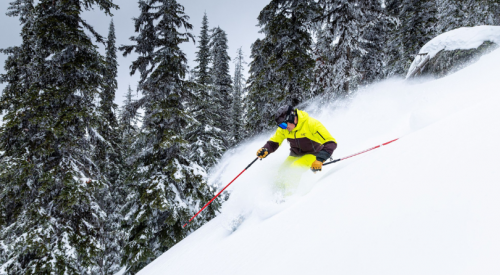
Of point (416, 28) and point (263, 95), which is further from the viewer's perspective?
point (416, 28)

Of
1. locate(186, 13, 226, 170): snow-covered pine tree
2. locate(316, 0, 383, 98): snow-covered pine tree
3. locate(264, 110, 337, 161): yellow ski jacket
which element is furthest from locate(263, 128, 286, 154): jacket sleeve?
locate(186, 13, 226, 170): snow-covered pine tree

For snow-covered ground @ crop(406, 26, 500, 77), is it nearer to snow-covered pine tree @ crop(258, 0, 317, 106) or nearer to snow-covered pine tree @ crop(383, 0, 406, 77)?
snow-covered pine tree @ crop(258, 0, 317, 106)

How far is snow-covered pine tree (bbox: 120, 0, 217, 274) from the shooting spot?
9.63 metres

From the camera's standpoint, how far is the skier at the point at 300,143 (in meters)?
4.71

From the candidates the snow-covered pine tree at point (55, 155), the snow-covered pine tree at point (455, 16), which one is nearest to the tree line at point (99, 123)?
the snow-covered pine tree at point (55, 155)

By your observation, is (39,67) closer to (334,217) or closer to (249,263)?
(249,263)

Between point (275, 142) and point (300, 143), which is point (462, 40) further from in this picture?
point (275, 142)

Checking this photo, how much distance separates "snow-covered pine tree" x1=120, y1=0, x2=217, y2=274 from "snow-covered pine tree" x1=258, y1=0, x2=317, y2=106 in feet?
16.8

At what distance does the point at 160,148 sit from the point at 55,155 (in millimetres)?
3974

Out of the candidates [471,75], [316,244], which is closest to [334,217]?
[316,244]

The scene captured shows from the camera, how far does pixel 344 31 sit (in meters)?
11.9

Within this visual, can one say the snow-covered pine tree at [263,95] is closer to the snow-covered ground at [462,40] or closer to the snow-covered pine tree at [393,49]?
the snow-covered ground at [462,40]

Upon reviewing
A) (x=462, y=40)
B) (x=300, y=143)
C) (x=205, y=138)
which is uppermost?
(x=205, y=138)

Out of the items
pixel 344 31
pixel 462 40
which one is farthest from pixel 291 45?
pixel 462 40
